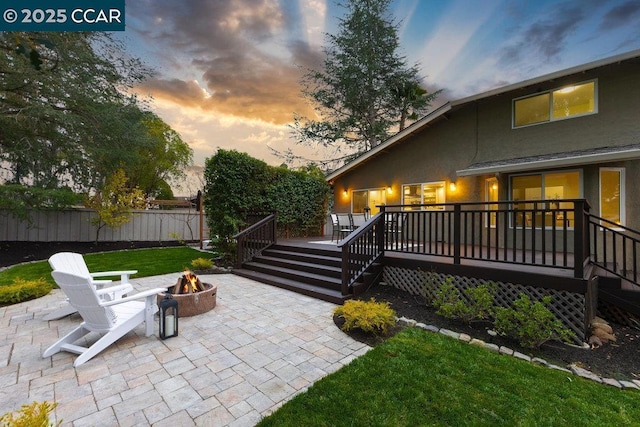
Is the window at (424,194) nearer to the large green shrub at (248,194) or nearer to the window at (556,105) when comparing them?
the window at (556,105)

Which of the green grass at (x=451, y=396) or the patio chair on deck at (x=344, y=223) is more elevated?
the patio chair on deck at (x=344, y=223)

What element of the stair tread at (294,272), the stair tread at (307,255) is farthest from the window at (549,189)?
the stair tread at (294,272)

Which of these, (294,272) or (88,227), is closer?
(294,272)

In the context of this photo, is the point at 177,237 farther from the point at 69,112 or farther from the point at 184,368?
the point at 184,368

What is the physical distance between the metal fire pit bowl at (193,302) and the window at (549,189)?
7011 mm

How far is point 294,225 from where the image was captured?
34.0 feet

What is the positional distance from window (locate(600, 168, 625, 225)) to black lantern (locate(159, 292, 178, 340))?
347 inches

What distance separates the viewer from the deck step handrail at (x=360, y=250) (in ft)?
16.8

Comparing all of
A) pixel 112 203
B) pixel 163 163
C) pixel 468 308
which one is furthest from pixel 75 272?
pixel 163 163

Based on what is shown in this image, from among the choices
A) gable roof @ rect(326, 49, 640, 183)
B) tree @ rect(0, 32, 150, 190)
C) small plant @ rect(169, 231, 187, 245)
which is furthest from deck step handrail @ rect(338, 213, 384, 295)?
small plant @ rect(169, 231, 187, 245)

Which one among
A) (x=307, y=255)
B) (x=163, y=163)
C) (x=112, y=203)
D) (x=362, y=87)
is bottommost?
(x=307, y=255)

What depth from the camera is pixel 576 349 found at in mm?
3643

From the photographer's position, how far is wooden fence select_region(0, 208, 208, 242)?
9992 mm

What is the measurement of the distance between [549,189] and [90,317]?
9.32 meters
